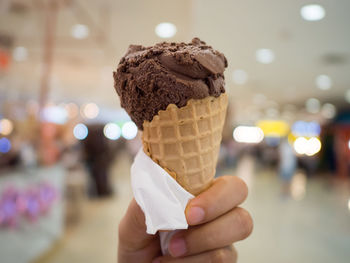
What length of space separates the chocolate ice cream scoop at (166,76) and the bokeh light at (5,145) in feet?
9.61

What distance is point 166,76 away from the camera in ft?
2.44

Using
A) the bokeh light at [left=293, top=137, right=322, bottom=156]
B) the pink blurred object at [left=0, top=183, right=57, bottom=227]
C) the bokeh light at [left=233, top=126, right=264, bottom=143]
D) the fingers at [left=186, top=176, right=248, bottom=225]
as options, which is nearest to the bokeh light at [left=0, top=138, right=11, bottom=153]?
the pink blurred object at [left=0, top=183, right=57, bottom=227]

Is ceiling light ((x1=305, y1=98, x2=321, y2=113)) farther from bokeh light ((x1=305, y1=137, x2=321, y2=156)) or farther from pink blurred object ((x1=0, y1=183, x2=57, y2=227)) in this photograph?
pink blurred object ((x1=0, y1=183, x2=57, y2=227))

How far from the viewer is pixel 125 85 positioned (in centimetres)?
80

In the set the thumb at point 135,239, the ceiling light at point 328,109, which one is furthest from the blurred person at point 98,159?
the ceiling light at point 328,109

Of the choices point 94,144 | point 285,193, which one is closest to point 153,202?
point 94,144

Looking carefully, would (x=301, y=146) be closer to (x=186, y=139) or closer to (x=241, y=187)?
(x=241, y=187)

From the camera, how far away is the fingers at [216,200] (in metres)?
0.75

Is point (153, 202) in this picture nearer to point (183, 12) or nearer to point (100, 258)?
point (183, 12)

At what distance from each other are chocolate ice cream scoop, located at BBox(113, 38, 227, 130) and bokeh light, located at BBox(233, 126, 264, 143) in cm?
1796

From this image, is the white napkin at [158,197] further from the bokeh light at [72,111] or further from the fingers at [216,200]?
the bokeh light at [72,111]

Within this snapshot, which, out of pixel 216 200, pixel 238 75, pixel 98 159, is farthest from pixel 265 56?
pixel 98 159

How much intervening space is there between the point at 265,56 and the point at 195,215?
337 cm

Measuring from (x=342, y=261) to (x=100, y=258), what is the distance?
2.13 metres
